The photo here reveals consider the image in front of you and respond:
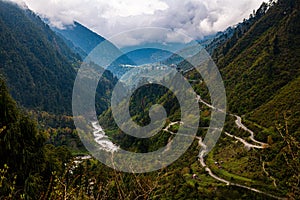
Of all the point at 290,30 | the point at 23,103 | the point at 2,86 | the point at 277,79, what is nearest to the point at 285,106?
the point at 277,79

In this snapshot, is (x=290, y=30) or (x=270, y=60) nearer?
(x=270, y=60)

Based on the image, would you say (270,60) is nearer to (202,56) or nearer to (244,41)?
(244,41)

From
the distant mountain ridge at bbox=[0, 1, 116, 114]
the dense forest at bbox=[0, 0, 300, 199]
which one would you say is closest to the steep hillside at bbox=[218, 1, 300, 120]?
the dense forest at bbox=[0, 0, 300, 199]

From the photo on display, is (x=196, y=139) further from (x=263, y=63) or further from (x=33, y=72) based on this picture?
(x=33, y=72)

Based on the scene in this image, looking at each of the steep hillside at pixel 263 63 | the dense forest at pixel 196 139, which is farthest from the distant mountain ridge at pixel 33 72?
the steep hillside at pixel 263 63

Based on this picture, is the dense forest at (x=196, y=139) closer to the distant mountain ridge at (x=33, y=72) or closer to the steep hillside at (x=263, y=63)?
the steep hillside at (x=263, y=63)

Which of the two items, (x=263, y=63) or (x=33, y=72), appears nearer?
(x=263, y=63)

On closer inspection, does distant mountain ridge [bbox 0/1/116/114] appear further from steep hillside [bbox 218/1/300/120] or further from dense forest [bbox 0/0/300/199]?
steep hillside [bbox 218/1/300/120]

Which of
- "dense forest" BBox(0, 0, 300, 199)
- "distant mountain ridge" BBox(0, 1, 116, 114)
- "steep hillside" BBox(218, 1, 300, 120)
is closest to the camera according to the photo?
"dense forest" BBox(0, 0, 300, 199)

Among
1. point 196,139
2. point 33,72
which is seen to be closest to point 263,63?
point 196,139
